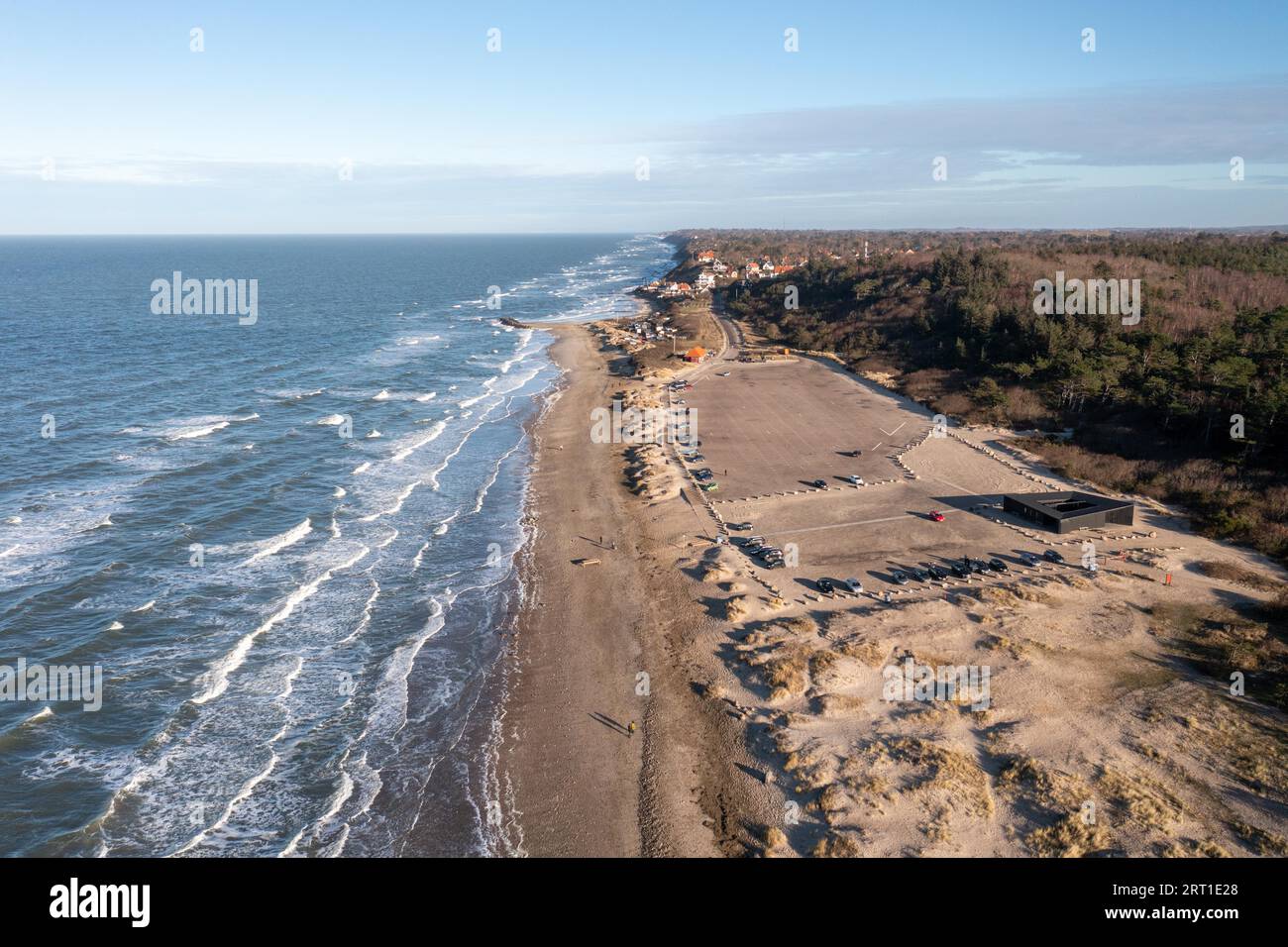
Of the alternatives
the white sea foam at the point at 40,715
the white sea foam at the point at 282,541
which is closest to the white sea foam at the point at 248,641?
the white sea foam at the point at 282,541

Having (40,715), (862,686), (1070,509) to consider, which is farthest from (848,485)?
(40,715)

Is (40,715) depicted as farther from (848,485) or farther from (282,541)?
(848,485)

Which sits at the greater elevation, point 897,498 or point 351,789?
point 897,498

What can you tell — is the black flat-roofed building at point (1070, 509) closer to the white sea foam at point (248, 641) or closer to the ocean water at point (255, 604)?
the ocean water at point (255, 604)
